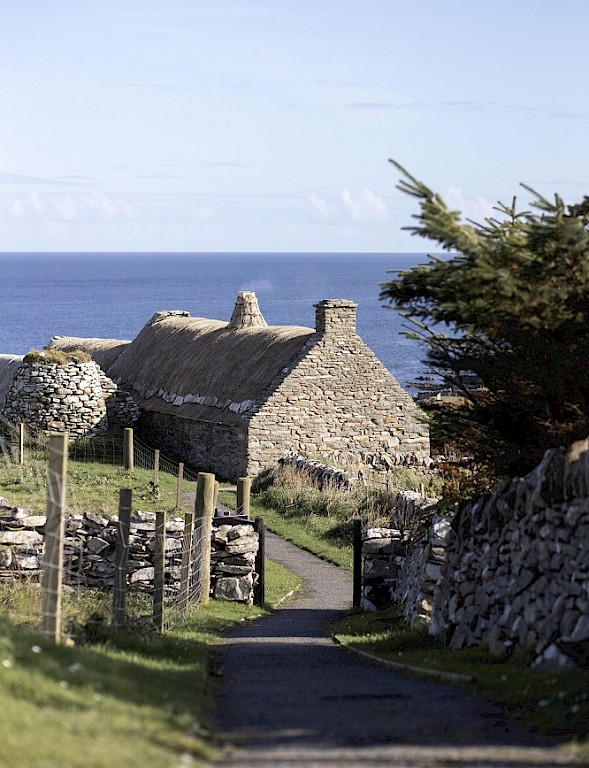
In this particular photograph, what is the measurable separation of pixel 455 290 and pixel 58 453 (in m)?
4.53

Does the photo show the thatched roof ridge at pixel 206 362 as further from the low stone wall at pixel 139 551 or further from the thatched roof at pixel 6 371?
the low stone wall at pixel 139 551

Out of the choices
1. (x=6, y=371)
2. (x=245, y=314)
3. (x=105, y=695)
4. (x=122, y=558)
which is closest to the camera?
(x=105, y=695)

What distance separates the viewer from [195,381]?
4200 centimetres

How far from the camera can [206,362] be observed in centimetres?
4256

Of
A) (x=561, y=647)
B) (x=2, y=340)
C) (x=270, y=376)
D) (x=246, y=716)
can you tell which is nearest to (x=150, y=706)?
(x=246, y=716)

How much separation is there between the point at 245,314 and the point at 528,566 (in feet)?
109

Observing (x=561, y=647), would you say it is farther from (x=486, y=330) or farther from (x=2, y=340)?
(x=2, y=340)

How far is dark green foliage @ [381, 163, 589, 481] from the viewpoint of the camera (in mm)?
12273

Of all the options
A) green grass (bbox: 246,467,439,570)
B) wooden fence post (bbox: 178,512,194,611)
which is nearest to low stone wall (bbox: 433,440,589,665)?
wooden fence post (bbox: 178,512,194,611)

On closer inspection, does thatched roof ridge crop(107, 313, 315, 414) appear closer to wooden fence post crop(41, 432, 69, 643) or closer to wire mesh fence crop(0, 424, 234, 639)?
wire mesh fence crop(0, 424, 234, 639)

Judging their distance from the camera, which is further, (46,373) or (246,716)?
(46,373)

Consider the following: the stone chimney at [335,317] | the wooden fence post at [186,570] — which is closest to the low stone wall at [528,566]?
the wooden fence post at [186,570]

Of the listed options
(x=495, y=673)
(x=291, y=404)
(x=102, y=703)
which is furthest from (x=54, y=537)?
(x=291, y=404)

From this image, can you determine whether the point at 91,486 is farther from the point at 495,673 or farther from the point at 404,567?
the point at 495,673
